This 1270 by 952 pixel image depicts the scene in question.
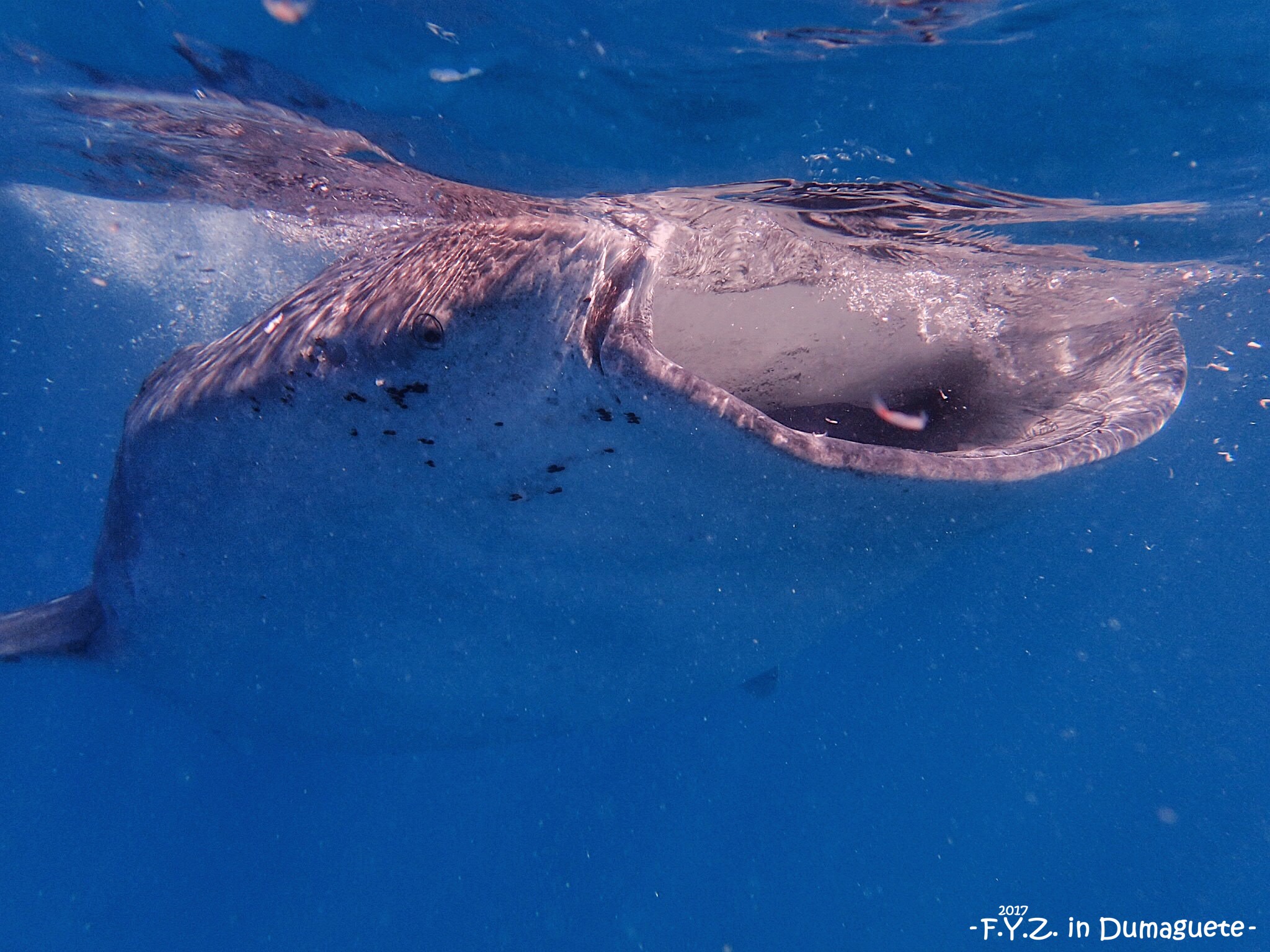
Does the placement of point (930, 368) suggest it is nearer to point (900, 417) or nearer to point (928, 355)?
point (928, 355)

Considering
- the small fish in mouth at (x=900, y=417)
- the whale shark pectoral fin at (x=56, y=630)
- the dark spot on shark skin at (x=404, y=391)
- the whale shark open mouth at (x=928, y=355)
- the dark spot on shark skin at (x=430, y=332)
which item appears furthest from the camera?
the whale shark pectoral fin at (x=56, y=630)

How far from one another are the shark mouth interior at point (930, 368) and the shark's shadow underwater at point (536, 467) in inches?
1.1

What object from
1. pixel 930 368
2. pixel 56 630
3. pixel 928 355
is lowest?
pixel 56 630

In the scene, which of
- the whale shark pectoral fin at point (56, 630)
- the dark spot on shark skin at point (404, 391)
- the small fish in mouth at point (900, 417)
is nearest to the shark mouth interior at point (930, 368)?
the small fish in mouth at point (900, 417)

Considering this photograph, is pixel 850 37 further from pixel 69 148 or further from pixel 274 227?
pixel 69 148

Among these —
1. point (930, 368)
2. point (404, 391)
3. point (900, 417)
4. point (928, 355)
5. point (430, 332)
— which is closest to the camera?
point (430, 332)

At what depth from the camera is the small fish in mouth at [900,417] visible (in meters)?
4.02

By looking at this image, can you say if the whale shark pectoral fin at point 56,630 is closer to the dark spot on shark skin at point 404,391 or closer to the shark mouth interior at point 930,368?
the dark spot on shark skin at point 404,391

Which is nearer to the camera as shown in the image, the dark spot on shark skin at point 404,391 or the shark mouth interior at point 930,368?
the dark spot on shark skin at point 404,391

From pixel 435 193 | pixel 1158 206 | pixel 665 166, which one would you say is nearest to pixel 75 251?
pixel 435 193

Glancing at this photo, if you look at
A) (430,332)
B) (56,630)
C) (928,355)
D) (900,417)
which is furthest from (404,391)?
(928,355)

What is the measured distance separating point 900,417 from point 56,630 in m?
5.14

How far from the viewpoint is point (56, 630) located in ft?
14.0

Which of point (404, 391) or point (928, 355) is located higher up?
point (928, 355)
